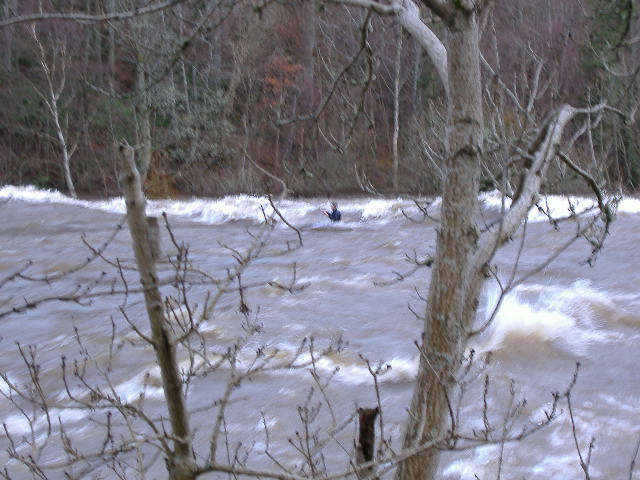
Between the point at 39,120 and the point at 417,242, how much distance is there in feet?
68.5

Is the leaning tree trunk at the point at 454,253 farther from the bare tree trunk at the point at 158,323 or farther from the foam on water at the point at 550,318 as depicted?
the foam on water at the point at 550,318

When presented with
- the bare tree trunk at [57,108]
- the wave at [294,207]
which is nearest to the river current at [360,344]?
the wave at [294,207]

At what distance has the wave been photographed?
19453 mm

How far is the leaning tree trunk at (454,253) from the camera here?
3.03 meters

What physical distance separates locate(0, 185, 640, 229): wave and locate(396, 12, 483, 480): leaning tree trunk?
1498cm

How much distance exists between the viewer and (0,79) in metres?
31.2

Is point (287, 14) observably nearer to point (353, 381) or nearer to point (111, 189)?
point (111, 189)

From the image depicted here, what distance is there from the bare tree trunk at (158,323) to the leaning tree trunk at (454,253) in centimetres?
91

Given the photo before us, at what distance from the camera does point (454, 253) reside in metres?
3.18

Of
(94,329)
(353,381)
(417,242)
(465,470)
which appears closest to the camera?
(465,470)

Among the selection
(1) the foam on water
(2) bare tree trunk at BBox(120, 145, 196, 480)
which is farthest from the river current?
(2) bare tree trunk at BBox(120, 145, 196, 480)

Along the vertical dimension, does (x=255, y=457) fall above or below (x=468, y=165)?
below

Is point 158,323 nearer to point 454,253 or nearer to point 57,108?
point 454,253

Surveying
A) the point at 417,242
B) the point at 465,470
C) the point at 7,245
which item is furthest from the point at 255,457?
the point at 7,245
